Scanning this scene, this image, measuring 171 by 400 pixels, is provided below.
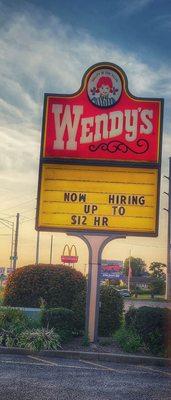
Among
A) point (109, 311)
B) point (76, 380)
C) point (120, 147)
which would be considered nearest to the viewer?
point (76, 380)

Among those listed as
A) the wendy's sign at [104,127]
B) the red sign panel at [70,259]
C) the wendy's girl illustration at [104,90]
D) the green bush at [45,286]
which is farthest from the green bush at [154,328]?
the red sign panel at [70,259]

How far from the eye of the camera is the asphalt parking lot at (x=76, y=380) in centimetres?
754

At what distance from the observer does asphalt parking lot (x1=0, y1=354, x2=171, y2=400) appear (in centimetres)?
754

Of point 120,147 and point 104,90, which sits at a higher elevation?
point 104,90

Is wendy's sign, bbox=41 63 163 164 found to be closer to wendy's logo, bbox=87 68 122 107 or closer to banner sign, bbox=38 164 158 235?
wendy's logo, bbox=87 68 122 107

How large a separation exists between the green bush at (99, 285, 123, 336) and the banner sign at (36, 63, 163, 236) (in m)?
1.79

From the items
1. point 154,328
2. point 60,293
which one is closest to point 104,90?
point 60,293

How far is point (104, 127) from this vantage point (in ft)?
42.4

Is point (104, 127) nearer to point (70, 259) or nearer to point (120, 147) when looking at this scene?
point (120, 147)

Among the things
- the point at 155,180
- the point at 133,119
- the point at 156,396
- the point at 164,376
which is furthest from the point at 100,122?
the point at 156,396

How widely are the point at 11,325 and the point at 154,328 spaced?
331cm

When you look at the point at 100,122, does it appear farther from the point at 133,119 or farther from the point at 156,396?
the point at 156,396

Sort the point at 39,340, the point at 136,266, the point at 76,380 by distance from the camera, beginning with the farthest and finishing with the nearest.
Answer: the point at 136,266 → the point at 39,340 → the point at 76,380

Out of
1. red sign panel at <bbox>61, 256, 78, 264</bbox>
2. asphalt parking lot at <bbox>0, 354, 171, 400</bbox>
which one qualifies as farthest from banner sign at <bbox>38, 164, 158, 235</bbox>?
red sign panel at <bbox>61, 256, 78, 264</bbox>
